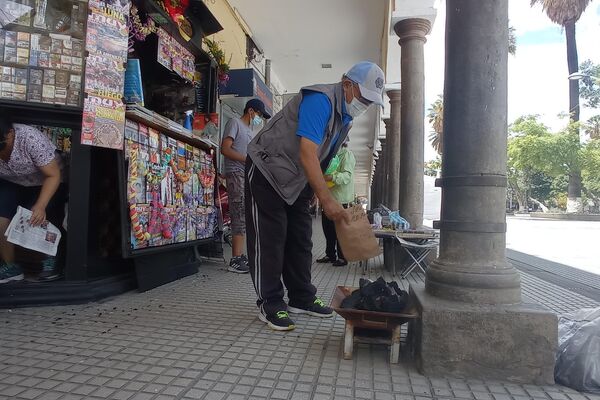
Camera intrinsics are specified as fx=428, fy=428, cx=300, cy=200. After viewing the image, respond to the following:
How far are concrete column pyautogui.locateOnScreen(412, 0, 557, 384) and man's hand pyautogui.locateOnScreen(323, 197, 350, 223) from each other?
0.57m

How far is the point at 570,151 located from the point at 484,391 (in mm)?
33825

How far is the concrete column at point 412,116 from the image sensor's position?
7.80 metres

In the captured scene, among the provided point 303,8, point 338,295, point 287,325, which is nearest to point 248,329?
point 287,325

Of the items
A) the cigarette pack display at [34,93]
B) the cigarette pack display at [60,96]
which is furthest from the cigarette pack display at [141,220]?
the cigarette pack display at [34,93]

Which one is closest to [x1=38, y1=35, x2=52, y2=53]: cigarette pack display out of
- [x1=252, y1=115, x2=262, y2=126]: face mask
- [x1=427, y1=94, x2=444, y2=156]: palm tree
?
[x1=252, y1=115, x2=262, y2=126]: face mask

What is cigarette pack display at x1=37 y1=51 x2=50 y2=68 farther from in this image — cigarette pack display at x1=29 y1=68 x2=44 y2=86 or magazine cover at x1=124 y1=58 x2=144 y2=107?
magazine cover at x1=124 y1=58 x2=144 y2=107

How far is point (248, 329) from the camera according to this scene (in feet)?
9.52

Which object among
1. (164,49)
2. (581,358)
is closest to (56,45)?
(164,49)

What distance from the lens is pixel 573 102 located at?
32.8 m

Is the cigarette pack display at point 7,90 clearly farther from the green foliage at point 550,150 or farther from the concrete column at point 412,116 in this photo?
the green foliage at point 550,150

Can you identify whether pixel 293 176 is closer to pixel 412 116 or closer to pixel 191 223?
pixel 191 223

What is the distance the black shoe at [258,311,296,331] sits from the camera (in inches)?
112

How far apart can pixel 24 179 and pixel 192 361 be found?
85.1 inches

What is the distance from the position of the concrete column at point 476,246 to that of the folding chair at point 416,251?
245 cm
